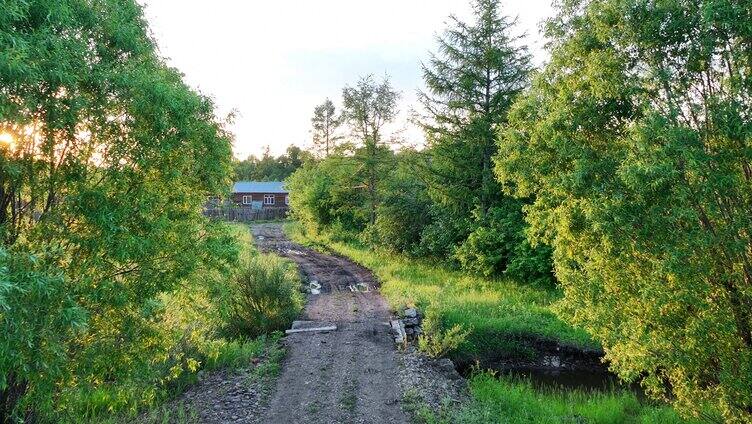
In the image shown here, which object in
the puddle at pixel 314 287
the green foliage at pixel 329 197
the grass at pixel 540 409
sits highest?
the green foliage at pixel 329 197

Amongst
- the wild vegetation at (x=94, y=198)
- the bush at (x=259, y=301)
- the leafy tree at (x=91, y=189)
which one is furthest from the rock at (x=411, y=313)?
the leafy tree at (x=91, y=189)

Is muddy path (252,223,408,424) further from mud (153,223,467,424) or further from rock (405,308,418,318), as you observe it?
rock (405,308,418,318)

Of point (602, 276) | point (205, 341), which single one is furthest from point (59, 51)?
point (602, 276)

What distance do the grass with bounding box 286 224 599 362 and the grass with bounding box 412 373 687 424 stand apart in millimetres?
1935

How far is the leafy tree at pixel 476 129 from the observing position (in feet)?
59.5

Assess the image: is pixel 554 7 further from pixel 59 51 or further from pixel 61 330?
pixel 61 330

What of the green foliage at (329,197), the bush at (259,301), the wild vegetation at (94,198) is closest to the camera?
the wild vegetation at (94,198)

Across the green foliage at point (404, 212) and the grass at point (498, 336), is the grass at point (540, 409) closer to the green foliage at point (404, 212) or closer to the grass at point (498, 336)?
the grass at point (498, 336)

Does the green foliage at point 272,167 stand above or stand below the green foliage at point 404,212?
above

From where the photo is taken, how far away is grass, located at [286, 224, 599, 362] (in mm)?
13414

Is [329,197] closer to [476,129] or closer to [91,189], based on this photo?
[476,129]

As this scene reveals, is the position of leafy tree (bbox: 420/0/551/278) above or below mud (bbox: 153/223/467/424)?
above

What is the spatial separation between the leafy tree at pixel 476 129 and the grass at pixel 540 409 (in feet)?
25.8

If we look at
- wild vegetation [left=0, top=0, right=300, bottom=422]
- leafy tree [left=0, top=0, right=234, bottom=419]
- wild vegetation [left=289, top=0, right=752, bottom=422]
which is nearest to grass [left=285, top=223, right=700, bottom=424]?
wild vegetation [left=289, top=0, right=752, bottom=422]
